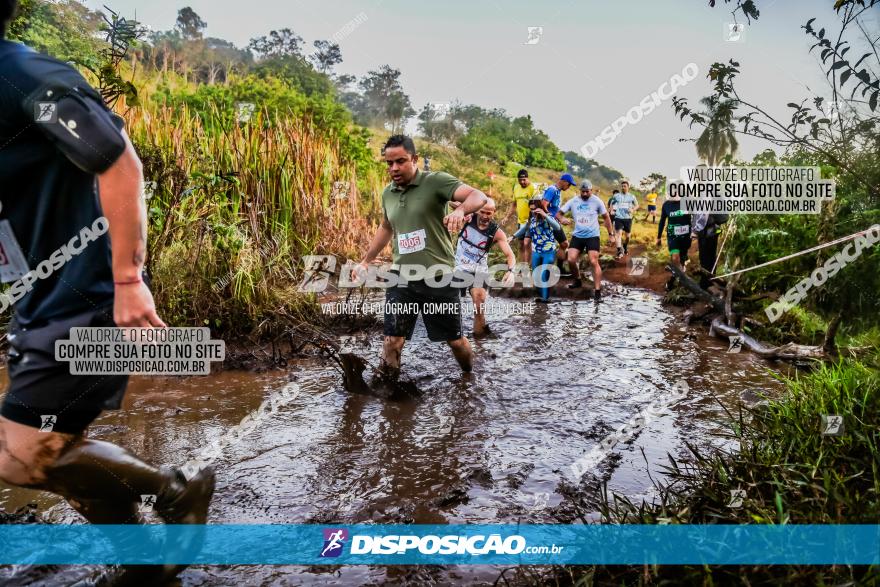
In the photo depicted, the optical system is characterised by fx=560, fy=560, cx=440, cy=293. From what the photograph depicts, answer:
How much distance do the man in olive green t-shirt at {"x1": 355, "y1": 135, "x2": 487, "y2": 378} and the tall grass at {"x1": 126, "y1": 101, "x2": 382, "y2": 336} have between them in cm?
173

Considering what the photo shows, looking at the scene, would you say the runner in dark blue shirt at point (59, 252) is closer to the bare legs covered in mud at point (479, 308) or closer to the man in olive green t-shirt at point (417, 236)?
the man in olive green t-shirt at point (417, 236)

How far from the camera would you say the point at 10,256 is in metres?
1.93

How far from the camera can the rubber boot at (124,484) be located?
202 centimetres

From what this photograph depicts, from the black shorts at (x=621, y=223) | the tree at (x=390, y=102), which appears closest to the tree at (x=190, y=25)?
the tree at (x=390, y=102)

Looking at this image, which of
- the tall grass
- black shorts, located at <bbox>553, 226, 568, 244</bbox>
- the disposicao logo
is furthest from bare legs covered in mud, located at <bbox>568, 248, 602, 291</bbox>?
the disposicao logo

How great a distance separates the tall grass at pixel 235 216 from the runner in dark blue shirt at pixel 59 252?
13.6 feet

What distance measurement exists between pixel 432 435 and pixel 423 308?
1234 mm

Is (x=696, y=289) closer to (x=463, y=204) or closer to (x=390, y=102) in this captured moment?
(x=463, y=204)

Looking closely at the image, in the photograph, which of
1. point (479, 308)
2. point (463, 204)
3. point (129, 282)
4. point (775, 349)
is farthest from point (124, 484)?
point (775, 349)

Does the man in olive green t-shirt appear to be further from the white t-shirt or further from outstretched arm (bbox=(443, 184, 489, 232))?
the white t-shirt

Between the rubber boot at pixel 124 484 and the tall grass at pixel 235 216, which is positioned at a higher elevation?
the tall grass at pixel 235 216

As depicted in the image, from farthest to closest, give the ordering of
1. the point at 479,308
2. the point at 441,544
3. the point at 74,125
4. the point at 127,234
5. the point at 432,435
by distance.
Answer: the point at 479,308 < the point at 432,435 < the point at 441,544 < the point at 127,234 < the point at 74,125

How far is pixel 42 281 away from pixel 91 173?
442 millimetres

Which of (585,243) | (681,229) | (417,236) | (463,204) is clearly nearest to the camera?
(463,204)
